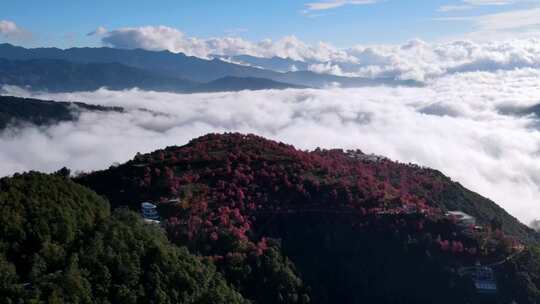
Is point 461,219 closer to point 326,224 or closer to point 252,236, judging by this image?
point 326,224

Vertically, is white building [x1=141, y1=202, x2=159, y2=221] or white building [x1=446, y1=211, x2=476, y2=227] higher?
white building [x1=141, y1=202, x2=159, y2=221]

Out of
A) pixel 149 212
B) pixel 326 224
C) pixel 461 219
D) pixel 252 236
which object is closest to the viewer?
pixel 252 236

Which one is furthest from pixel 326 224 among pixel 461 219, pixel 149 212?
pixel 149 212

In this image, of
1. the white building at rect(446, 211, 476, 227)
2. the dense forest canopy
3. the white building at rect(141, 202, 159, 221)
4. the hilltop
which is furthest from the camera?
the white building at rect(446, 211, 476, 227)

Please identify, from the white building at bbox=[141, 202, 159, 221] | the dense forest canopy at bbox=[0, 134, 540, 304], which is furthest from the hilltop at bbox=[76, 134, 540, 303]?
the white building at bbox=[141, 202, 159, 221]

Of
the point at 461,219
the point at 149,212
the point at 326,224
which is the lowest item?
the point at 461,219

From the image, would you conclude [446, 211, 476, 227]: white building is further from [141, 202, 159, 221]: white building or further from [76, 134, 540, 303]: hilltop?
[141, 202, 159, 221]: white building

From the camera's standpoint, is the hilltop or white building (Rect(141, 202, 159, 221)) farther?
white building (Rect(141, 202, 159, 221))

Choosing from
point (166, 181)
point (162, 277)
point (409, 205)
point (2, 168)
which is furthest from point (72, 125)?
point (162, 277)

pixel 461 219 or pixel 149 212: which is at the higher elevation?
pixel 149 212

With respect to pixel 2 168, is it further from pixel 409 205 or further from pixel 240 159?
pixel 409 205

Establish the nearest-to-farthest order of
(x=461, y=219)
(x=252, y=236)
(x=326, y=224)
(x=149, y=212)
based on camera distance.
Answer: (x=252, y=236) < (x=149, y=212) < (x=326, y=224) < (x=461, y=219)
